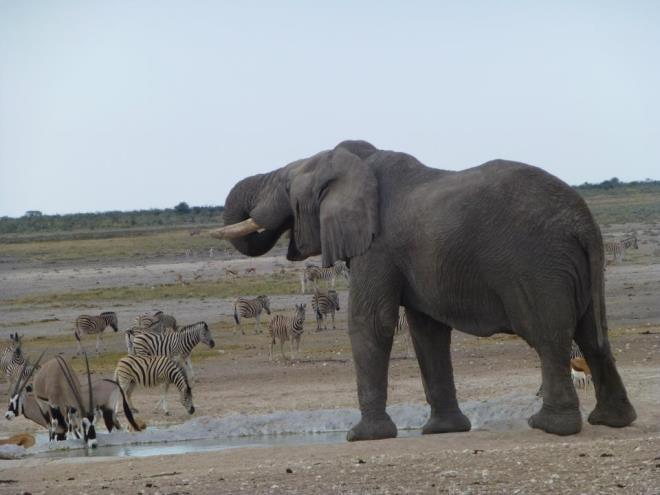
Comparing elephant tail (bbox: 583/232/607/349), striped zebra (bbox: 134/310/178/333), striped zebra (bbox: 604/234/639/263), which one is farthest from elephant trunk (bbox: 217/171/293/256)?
striped zebra (bbox: 604/234/639/263)

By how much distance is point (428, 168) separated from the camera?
12.1 m

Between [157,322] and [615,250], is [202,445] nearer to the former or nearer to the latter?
[157,322]

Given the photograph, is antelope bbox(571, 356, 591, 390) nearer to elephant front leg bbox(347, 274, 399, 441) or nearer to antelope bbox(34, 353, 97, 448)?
elephant front leg bbox(347, 274, 399, 441)

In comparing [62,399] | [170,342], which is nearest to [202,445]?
[62,399]

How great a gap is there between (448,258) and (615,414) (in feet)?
6.24

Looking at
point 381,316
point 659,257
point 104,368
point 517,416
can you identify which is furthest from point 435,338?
point 659,257

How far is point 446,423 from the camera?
12312mm

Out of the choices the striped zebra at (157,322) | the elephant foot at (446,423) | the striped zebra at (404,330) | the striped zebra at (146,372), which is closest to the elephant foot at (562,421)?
the elephant foot at (446,423)

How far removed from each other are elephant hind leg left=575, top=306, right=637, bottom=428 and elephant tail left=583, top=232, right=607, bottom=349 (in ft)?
0.52

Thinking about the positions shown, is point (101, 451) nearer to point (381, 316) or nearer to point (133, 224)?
point (381, 316)

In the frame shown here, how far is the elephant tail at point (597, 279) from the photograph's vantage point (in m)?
10.9

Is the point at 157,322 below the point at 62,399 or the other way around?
the other way around

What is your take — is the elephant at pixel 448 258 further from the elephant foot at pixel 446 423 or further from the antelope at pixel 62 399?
the antelope at pixel 62 399

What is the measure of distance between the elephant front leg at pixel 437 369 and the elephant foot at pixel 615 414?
1229mm
